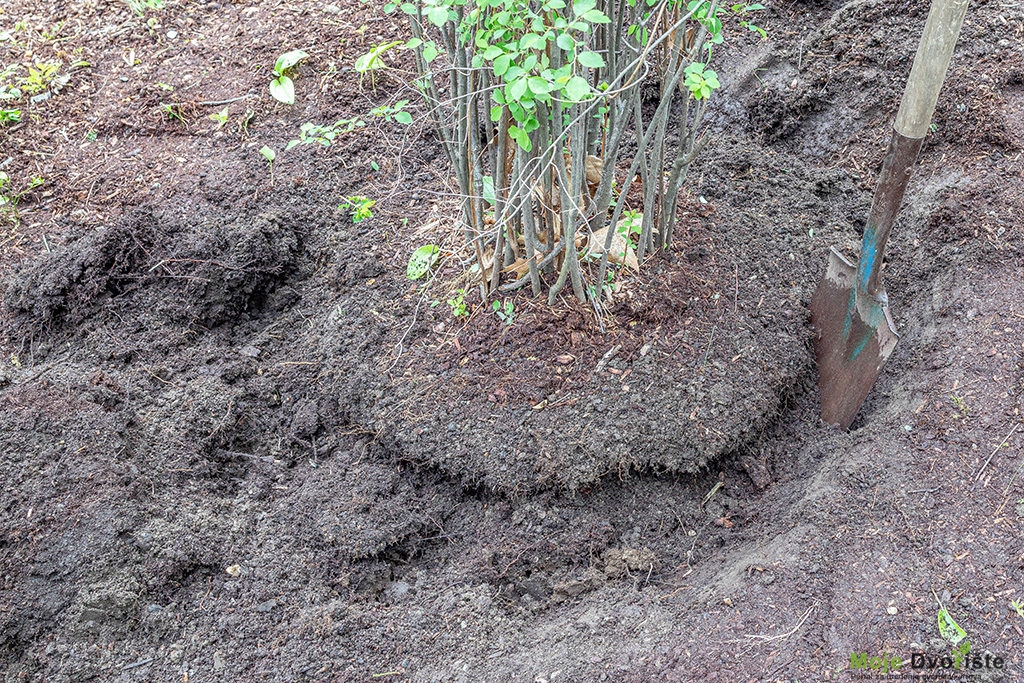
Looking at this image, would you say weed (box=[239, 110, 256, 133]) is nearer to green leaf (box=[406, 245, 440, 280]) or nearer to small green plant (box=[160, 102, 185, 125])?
small green plant (box=[160, 102, 185, 125])

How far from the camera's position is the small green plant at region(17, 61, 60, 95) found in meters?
3.73

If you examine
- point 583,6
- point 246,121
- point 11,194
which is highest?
point 583,6

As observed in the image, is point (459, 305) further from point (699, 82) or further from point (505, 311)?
point (699, 82)

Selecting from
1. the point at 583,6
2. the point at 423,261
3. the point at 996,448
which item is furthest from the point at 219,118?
the point at 996,448

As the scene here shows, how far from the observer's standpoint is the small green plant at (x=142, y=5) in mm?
4027

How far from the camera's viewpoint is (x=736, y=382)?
2.52m

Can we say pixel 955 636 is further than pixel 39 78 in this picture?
No

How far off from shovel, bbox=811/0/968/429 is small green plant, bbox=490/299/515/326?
1075 mm

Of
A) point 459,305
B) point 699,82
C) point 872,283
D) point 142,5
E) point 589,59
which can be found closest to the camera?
point 589,59

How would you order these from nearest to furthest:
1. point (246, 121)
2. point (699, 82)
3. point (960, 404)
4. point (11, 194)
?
point (699, 82) → point (960, 404) → point (11, 194) → point (246, 121)

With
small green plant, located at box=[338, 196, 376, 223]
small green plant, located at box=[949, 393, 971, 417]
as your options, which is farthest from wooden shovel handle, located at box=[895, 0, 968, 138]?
small green plant, located at box=[338, 196, 376, 223]

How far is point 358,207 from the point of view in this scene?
3215 millimetres

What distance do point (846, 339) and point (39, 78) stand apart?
3.90 meters

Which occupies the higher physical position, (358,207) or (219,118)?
(219,118)
